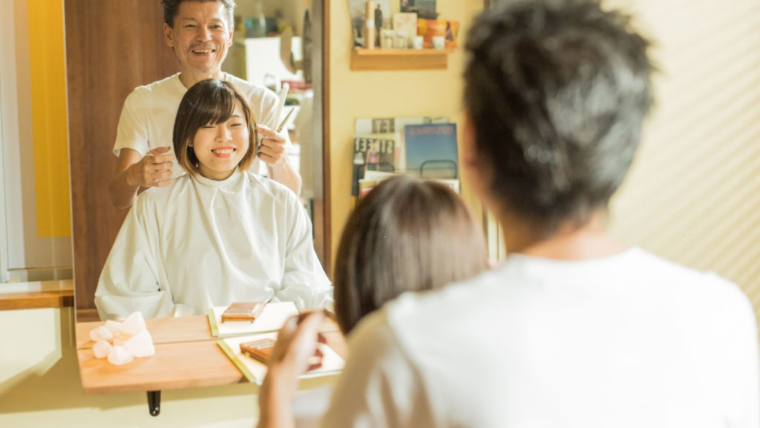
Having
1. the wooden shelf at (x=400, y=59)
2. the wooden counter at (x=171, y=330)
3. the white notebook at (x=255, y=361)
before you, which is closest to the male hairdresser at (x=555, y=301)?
the white notebook at (x=255, y=361)

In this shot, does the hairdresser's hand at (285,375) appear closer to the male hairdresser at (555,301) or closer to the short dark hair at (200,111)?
the male hairdresser at (555,301)

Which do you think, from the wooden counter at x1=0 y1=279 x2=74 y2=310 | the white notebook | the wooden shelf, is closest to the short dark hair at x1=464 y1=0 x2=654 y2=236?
the white notebook

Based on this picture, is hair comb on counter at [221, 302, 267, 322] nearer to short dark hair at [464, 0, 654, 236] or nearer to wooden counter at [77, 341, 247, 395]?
wooden counter at [77, 341, 247, 395]

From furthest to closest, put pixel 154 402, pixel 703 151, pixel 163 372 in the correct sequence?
1. pixel 703 151
2. pixel 154 402
3. pixel 163 372

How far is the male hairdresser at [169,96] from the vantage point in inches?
61.5

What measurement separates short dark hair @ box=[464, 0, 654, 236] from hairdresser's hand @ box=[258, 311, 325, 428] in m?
0.26

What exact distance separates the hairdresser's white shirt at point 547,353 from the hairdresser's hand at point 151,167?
118cm

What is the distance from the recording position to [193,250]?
1607 mm

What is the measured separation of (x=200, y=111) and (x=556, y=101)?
A: 1.22 meters

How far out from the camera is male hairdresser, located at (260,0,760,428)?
452 mm

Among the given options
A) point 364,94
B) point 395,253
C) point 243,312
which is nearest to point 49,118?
point 243,312

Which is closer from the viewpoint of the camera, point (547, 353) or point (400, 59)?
point (547, 353)

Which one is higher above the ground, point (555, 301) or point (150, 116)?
point (150, 116)

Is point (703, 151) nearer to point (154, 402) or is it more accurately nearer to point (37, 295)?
point (154, 402)
